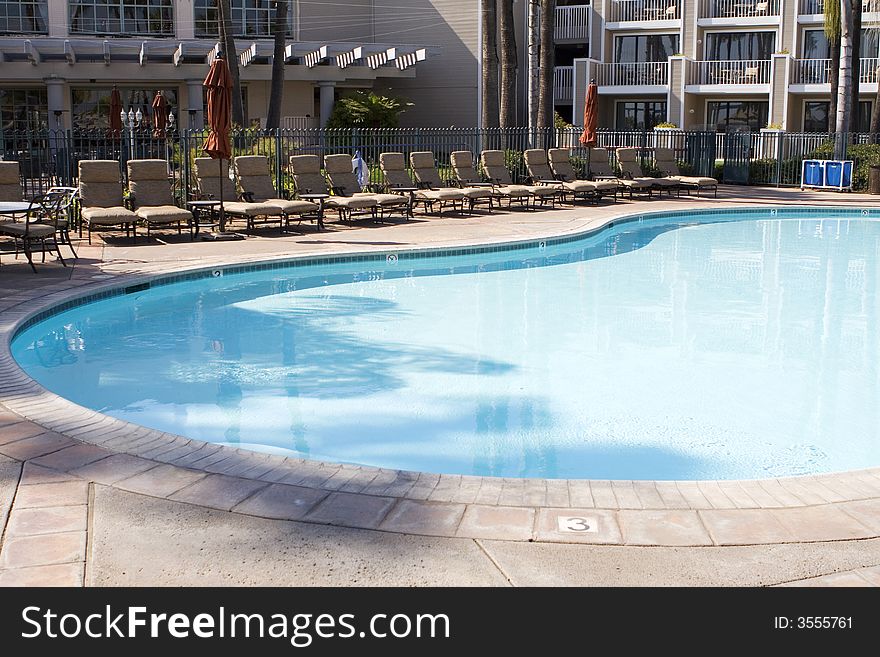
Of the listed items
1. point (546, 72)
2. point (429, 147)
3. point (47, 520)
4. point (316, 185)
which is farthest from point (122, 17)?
point (47, 520)

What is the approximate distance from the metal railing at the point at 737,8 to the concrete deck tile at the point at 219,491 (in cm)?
3489

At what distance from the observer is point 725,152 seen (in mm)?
25344

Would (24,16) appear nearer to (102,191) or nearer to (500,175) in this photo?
(500,175)

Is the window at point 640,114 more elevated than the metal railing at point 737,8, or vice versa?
the metal railing at point 737,8

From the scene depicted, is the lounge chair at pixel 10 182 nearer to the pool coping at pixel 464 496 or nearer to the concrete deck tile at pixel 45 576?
the pool coping at pixel 464 496

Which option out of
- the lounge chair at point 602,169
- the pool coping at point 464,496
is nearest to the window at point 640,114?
the lounge chair at point 602,169

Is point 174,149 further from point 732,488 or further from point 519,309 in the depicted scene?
point 732,488

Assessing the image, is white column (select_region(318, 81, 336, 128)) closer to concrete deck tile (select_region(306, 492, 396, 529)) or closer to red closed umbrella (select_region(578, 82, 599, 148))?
red closed umbrella (select_region(578, 82, 599, 148))

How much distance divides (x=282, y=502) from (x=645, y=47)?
1436 inches

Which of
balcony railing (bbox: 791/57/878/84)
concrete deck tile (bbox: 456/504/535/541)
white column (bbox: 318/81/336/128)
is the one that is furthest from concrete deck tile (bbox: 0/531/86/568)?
balcony railing (bbox: 791/57/878/84)

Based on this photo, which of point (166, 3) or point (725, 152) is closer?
point (725, 152)

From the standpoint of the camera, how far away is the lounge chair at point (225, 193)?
14773mm

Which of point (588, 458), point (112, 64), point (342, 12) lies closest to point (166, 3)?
point (112, 64)

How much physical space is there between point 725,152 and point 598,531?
74.6ft
